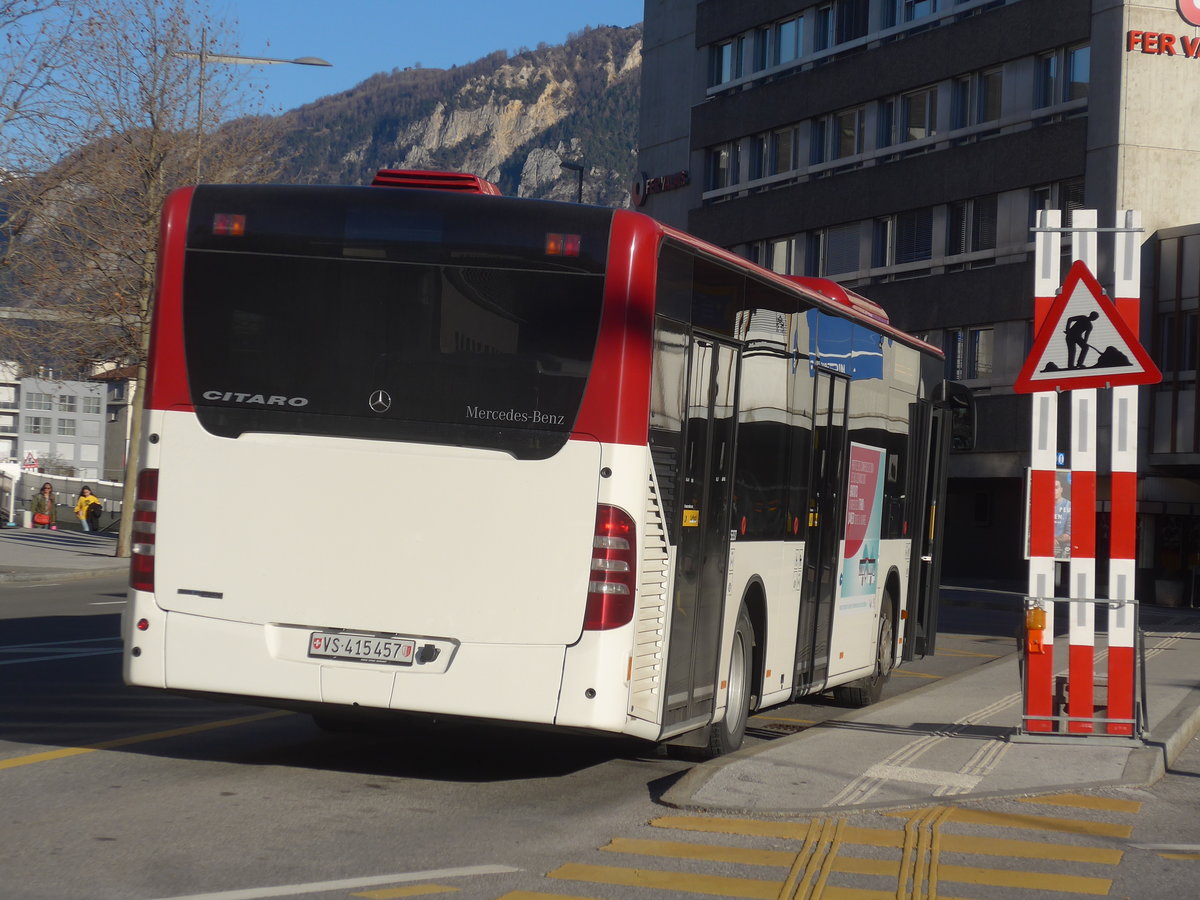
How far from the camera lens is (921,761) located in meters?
9.47

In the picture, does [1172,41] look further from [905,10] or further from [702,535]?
[702,535]

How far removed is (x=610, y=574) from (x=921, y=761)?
2.74 m

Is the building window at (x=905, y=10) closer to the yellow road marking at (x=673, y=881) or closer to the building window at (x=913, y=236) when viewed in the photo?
the building window at (x=913, y=236)

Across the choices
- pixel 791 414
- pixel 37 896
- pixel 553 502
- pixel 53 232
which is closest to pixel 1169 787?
pixel 791 414

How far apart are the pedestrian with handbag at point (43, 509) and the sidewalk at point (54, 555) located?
1306 millimetres

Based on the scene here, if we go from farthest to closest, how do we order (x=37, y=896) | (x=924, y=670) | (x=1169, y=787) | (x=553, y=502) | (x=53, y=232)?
(x=53, y=232), (x=924, y=670), (x=1169, y=787), (x=553, y=502), (x=37, y=896)

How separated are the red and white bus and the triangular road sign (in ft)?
7.96

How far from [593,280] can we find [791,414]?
9.31 feet

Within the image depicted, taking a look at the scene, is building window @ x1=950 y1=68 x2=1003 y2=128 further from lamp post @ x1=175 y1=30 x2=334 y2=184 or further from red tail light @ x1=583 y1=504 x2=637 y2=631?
red tail light @ x1=583 y1=504 x2=637 y2=631

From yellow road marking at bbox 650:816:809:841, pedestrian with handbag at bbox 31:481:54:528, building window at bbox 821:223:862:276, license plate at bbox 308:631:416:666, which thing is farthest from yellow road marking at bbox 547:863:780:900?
pedestrian with handbag at bbox 31:481:54:528

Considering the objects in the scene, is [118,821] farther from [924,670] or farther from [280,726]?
[924,670]

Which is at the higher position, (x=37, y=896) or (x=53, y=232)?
(x=53, y=232)

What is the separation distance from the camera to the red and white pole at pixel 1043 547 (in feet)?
33.6

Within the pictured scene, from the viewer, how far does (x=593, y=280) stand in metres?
8.01
